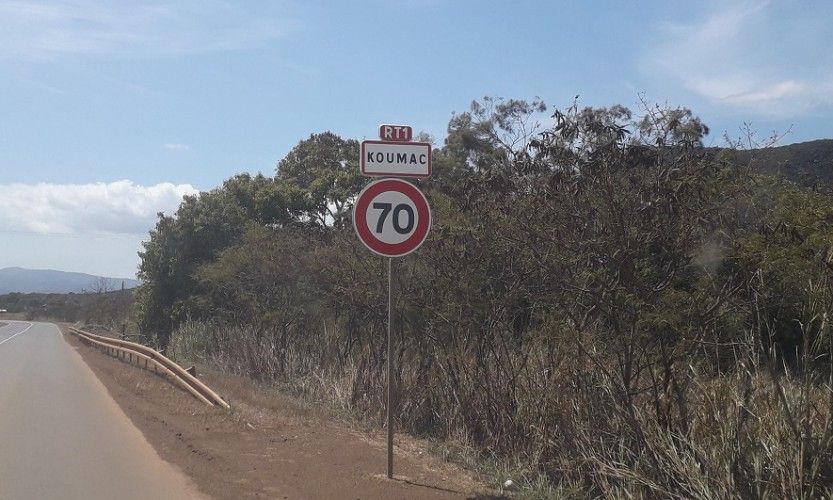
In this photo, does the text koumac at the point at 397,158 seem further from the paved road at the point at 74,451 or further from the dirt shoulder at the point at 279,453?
the paved road at the point at 74,451

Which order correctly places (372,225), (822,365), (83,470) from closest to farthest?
(822,365), (372,225), (83,470)

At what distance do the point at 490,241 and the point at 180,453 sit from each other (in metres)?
4.65

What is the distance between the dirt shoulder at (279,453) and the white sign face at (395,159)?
309 cm

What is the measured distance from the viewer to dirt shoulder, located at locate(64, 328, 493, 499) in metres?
8.35

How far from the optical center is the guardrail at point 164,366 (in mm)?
14550

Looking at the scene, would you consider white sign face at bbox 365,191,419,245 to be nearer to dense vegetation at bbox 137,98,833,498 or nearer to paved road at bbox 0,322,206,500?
dense vegetation at bbox 137,98,833,498

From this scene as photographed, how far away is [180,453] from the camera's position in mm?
10477

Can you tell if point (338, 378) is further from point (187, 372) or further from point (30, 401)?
point (30, 401)

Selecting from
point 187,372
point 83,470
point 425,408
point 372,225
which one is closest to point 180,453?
point 83,470

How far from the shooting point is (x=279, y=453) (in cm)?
1020

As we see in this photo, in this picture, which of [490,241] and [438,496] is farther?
[490,241]

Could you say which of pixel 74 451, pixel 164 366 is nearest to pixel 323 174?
pixel 164 366

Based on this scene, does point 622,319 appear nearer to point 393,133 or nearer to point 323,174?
point 393,133

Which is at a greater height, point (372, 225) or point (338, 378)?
point (372, 225)
